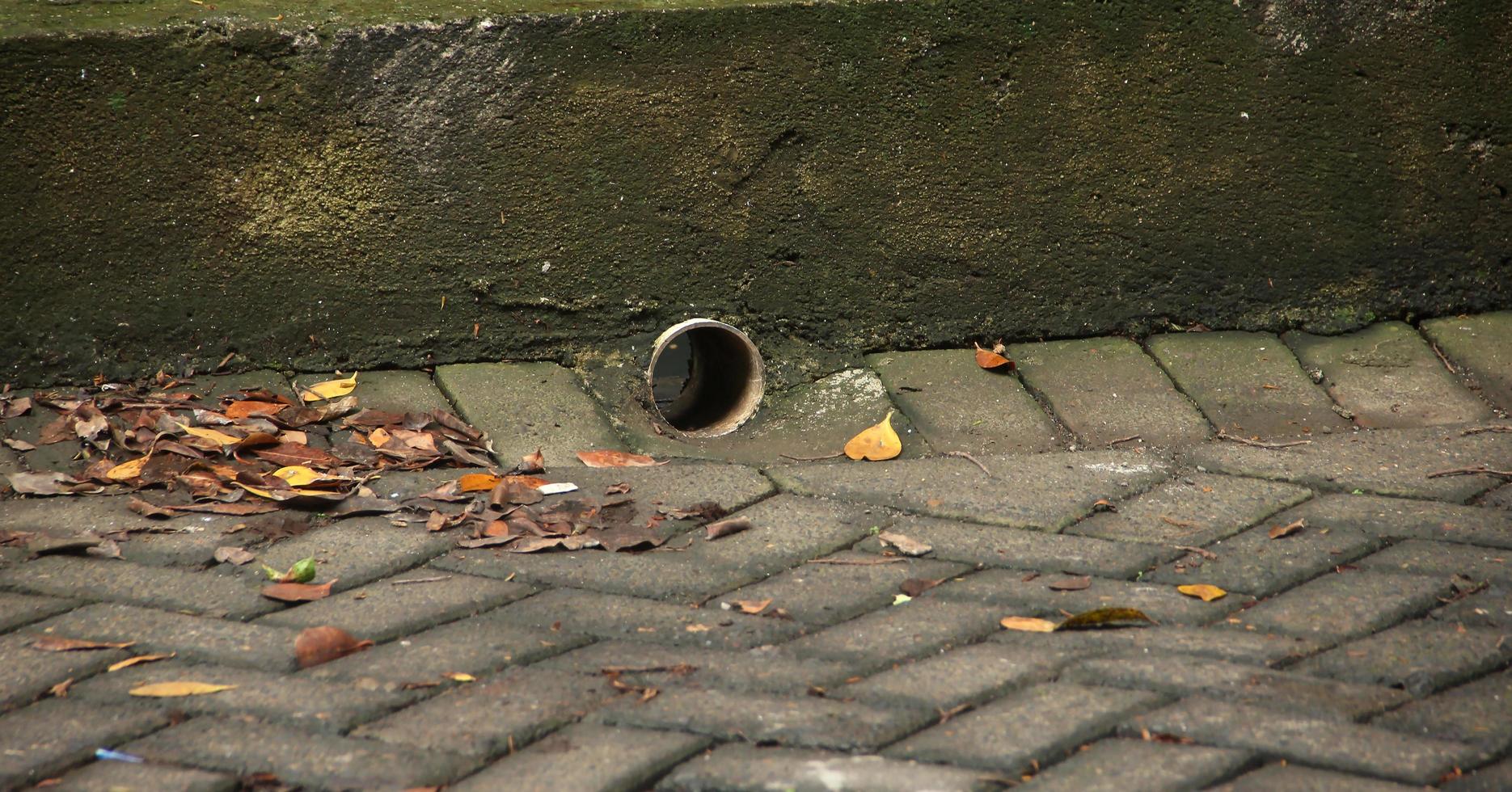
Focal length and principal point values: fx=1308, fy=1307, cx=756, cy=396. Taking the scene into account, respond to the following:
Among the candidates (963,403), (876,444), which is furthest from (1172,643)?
(963,403)

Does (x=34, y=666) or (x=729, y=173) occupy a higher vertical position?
(x=729, y=173)

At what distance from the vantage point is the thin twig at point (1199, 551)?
2141 mm

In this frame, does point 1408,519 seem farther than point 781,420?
No

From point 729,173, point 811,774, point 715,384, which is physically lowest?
point 715,384

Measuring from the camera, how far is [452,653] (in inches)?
69.8

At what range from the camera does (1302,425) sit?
277cm

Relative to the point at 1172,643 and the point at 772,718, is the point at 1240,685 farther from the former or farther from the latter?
the point at 772,718

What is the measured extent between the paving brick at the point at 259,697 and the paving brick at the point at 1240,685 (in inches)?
35.2

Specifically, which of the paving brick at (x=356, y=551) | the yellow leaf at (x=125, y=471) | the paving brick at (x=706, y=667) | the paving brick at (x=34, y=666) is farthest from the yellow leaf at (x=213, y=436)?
the paving brick at (x=706, y=667)

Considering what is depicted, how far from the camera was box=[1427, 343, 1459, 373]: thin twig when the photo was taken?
296 centimetres

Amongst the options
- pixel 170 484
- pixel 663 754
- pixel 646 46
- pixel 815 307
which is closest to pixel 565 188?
pixel 646 46

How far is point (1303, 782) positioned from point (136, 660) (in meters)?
1.46

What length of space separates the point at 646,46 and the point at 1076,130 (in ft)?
3.17

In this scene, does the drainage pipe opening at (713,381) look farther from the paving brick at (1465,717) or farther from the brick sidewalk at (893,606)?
the paving brick at (1465,717)
